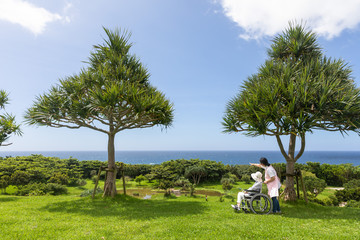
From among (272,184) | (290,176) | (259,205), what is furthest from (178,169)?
(272,184)

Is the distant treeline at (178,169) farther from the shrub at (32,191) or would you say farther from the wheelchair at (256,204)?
the wheelchair at (256,204)

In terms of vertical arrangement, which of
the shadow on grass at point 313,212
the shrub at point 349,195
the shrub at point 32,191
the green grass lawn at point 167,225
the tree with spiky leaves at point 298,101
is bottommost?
the shrub at point 349,195

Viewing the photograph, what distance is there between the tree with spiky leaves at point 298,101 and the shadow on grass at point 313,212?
0.94 metres

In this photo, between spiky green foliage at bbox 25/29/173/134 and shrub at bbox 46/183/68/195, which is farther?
shrub at bbox 46/183/68/195

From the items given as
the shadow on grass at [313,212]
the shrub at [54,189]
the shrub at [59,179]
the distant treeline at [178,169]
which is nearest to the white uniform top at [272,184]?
the shadow on grass at [313,212]

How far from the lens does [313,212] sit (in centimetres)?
938

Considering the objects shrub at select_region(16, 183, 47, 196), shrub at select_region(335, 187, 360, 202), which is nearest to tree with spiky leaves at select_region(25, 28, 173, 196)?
shrub at select_region(16, 183, 47, 196)

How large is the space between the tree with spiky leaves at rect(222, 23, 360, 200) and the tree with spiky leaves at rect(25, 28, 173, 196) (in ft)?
16.3

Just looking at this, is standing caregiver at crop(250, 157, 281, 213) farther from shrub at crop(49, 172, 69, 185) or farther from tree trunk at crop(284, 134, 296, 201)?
shrub at crop(49, 172, 69, 185)

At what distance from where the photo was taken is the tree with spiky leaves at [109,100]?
36.1 ft

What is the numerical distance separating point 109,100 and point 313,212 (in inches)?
459

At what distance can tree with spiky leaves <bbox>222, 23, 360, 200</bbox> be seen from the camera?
9.03 m

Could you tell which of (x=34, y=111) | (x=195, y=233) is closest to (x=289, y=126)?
(x=195, y=233)

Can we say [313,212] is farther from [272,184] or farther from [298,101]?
[298,101]
